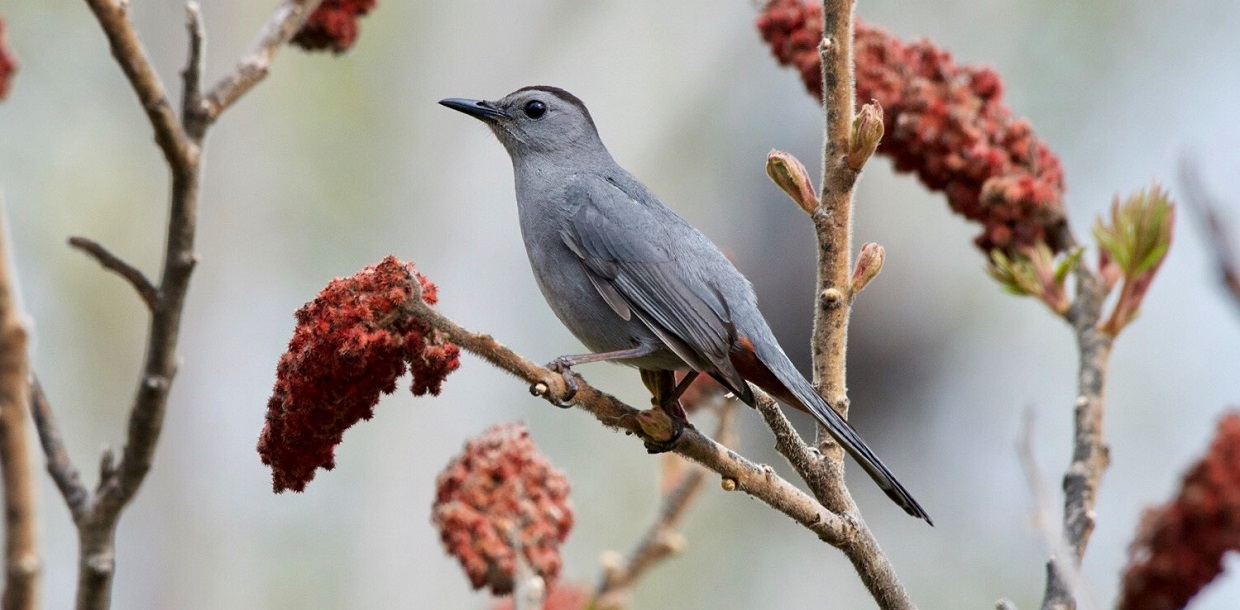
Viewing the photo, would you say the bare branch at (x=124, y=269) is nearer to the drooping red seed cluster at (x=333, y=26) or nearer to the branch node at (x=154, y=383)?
the branch node at (x=154, y=383)

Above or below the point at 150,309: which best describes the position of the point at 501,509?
below

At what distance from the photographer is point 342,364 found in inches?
98.6

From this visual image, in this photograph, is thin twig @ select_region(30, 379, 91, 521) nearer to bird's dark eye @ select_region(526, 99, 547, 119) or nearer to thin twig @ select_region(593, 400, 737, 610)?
thin twig @ select_region(593, 400, 737, 610)

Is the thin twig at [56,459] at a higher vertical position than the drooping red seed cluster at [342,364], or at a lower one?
lower

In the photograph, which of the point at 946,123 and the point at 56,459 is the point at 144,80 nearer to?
the point at 56,459

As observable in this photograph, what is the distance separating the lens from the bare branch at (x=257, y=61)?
110 inches

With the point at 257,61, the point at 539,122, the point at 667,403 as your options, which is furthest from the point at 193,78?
the point at 539,122

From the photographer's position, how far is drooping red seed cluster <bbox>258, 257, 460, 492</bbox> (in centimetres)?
250

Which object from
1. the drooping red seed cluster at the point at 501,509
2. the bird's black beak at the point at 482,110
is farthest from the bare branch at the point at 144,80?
the bird's black beak at the point at 482,110

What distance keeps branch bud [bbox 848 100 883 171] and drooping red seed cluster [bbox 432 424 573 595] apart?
0.98m

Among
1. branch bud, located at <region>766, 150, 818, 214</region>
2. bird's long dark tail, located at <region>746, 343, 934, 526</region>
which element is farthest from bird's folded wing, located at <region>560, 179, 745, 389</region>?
branch bud, located at <region>766, 150, 818, 214</region>

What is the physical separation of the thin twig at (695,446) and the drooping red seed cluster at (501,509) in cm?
21

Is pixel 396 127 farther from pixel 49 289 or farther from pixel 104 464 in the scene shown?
pixel 104 464

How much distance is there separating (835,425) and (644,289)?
48.4 inches
